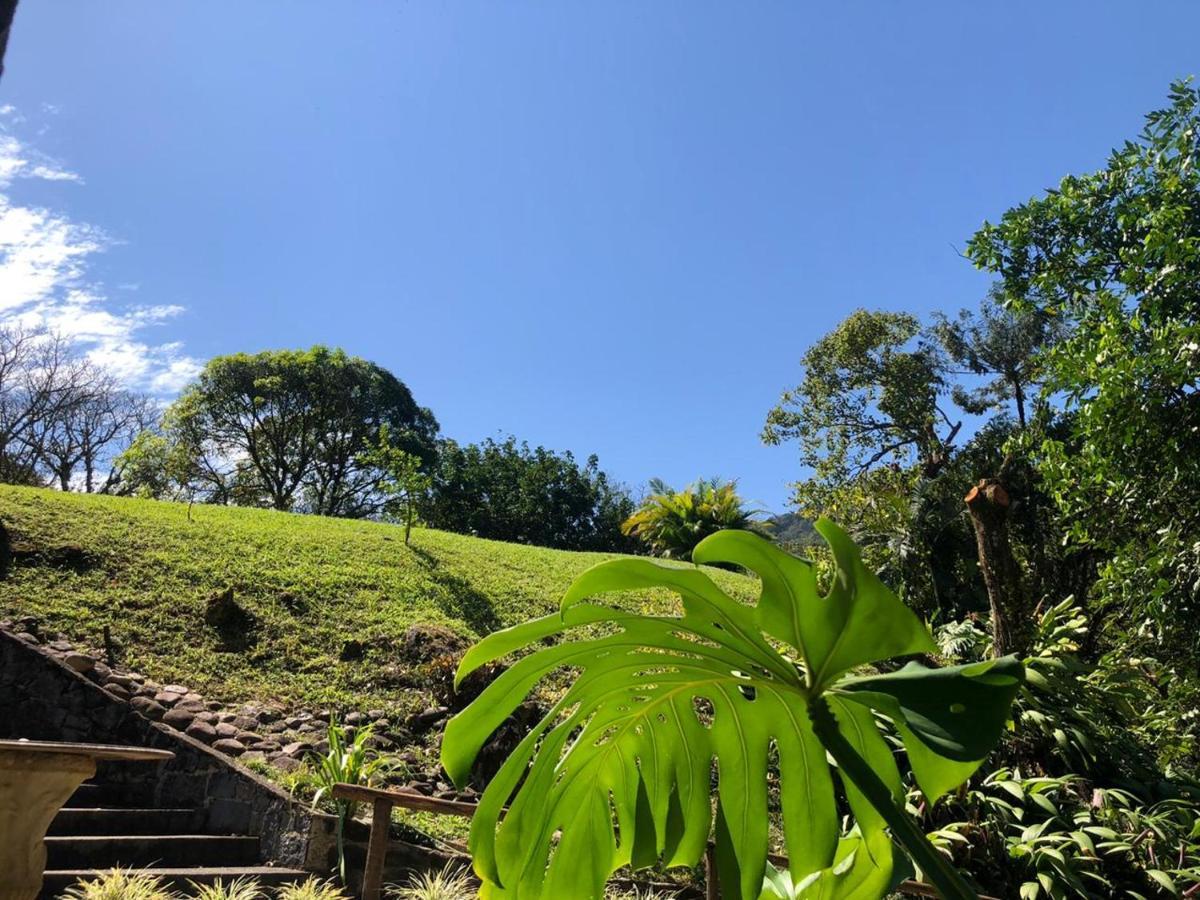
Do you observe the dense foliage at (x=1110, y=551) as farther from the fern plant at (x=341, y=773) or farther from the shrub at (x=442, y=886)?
the fern plant at (x=341, y=773)

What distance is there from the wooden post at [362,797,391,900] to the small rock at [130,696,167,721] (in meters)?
3.17

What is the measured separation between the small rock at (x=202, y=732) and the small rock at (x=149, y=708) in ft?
0.99

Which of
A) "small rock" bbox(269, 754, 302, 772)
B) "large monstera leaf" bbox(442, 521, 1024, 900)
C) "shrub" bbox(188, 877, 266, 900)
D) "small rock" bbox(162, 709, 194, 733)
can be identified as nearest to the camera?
"large monstera leaf" bbox(442, 521, 1024, 900)

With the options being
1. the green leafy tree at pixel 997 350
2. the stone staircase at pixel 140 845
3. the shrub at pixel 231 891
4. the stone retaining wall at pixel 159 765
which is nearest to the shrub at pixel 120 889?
the shrub at pixel 231 891

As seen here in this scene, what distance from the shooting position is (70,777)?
278 centimetres

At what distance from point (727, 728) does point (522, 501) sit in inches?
936

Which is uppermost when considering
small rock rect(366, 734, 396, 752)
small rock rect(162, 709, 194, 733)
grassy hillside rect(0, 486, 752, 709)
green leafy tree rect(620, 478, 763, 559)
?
green leafy tree rect(620, 478, 763, 559)

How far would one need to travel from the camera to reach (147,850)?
15.5ft

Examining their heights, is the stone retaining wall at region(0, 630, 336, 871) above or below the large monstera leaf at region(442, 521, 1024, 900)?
below

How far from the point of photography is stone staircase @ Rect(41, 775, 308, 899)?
438cm

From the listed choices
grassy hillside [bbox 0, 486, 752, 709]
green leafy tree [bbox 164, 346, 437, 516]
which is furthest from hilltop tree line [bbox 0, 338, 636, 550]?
grassy hillside [bbox 0, 486, 752, 709]

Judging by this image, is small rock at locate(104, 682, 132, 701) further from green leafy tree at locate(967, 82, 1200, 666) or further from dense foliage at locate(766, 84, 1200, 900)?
green leafy tree at locate(967, 82, 1200, 666)

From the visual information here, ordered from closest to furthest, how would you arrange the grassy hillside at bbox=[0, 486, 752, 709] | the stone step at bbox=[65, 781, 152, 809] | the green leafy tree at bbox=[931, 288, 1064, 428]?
the stone step at bbox=[65, 781, 152, 809], the grassy hillside at bbox=[0, 486, 752, 709], the green leafy tree at bbox=[931, 288, 1064, 428]

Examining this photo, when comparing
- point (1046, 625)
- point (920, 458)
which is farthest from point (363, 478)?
point (1046, 625)
